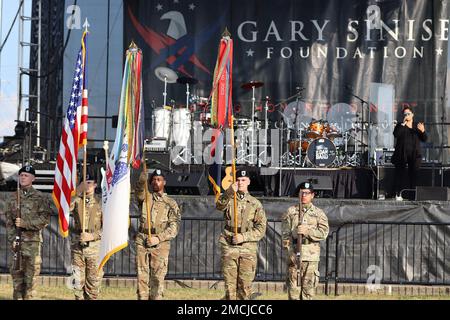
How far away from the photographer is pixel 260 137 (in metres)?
21.2

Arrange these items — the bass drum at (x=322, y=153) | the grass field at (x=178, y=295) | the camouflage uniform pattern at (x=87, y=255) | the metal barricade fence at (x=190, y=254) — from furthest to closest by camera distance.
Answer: the bass drum at (x=322, y=153) → the metal barricade fence at (x=190, y=254) → the grass field at (x=178, y=295) → the camouflage uniform pattern at (x=87, y=255)

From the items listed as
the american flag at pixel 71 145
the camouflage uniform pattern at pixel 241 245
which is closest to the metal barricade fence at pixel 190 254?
the american flag at pixel 71 145

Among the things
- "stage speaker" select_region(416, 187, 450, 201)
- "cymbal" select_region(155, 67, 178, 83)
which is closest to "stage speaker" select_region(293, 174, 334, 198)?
"stage speaker" select_region(416, 187, 450, 201)

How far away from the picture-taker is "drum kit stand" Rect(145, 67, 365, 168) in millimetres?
20703

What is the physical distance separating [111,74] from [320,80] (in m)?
4.28

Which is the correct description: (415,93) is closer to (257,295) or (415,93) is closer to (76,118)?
(257,295)

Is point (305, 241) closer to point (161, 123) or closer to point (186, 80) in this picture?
point (161, 123)

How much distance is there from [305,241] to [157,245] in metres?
1.85

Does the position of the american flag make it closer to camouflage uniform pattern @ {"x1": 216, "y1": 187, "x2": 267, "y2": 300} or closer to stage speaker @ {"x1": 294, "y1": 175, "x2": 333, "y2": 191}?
camouflage uniform pattern @ {"x1": 216, "y1": 187, "x2": 267, "y2": 300}

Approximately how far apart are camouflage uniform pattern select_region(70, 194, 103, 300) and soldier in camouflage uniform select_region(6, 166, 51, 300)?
45cm

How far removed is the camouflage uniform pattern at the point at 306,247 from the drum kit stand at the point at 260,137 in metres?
6.46

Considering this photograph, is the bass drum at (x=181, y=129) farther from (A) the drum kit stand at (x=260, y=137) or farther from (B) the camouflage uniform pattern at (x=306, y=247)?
(B) the camouflage uniform pattern at (x=306, y=247)

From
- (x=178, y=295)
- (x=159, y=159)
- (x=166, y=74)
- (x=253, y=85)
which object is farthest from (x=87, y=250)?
(x=166, y=74)

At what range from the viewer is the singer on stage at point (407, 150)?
62.9ft
